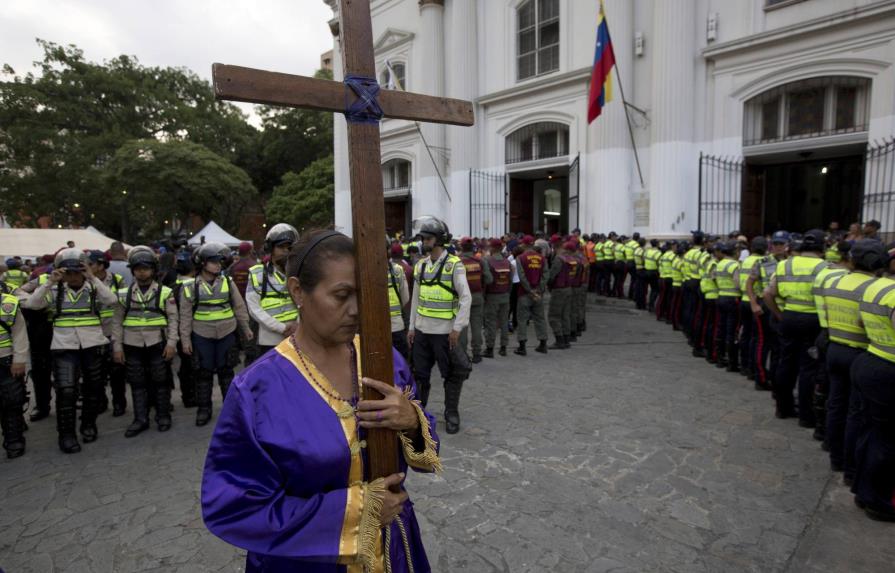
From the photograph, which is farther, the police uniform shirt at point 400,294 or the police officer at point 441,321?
the police uniform shirt at point 400,294

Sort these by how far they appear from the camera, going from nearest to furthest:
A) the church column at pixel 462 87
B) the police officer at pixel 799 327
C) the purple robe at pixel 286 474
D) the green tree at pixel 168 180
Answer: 1. the purple robe at pixel 286 474
2. the police officer at pixel 799 327
3. the church column at pixel 462 87
4. the green tree at pixel 168 180

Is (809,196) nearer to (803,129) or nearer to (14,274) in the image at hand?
(803,129)

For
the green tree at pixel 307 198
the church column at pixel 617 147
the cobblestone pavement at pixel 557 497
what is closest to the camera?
the cobblestone pavement at pixel 557 497

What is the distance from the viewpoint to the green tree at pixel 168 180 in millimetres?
24953

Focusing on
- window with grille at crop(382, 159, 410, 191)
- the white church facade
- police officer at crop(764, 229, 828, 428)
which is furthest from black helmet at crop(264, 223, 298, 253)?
window with grille at crop(382, 159, 410, 191)

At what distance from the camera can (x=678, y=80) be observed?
1302cm

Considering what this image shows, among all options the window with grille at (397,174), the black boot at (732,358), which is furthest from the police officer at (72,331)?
the window with grille at (397,174)

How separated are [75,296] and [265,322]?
1.95 meters

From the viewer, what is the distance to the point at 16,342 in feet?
15.8

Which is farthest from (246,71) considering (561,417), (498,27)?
(498,27)

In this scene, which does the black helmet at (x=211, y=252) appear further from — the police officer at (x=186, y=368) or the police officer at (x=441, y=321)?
the police officer at (x=441, y=321)

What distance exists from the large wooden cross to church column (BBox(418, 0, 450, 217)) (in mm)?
17464

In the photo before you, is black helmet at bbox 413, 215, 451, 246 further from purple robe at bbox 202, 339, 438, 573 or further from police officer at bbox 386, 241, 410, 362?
purple robe at bbox 202, 339, 438, 573

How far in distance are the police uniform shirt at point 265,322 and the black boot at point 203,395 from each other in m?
1.07
